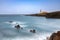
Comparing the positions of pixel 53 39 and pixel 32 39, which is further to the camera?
Answer: pixel 32 39

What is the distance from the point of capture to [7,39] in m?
8.06

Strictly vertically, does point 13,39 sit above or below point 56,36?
below

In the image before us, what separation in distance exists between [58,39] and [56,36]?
10 centimetres

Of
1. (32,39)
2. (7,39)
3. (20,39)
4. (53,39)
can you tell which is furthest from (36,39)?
(53,39)

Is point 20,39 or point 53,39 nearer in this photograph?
point 53,39

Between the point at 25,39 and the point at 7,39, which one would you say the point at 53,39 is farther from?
the point at 7,39

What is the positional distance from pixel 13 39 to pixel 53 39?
4.71 meters

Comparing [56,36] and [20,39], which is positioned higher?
[56,36]

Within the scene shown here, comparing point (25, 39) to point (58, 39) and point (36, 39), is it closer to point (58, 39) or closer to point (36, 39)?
point (36, 39)

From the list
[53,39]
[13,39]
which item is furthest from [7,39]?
[53,39]

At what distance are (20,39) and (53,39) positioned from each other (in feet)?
15.0

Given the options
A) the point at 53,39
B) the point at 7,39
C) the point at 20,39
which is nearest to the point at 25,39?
the point at 20,39

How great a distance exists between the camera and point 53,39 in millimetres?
3582

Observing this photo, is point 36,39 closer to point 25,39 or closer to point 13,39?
point 25,39
